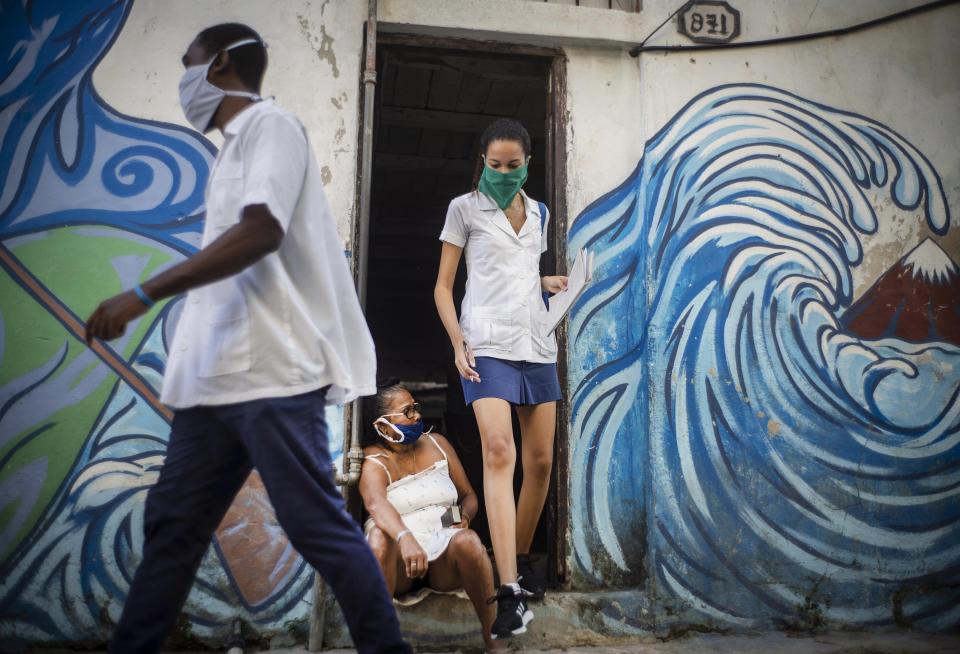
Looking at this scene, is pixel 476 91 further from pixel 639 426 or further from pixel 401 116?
pixel 639 426

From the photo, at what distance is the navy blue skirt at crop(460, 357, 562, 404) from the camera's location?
3.33 meters

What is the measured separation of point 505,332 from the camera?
336 cm

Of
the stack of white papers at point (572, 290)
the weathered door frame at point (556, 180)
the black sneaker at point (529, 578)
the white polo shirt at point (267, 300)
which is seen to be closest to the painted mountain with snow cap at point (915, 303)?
the weathered door frame at point (556, 180)

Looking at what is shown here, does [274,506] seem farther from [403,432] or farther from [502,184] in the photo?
[502,184]

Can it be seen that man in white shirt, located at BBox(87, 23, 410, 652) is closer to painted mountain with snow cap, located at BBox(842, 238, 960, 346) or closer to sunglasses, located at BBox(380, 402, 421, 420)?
sunglasses, located at BBox(380, 402, 421, 420)

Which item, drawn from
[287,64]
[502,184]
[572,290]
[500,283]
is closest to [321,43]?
[287,64]

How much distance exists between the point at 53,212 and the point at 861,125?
13.4ft

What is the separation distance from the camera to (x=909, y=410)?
13.3ft

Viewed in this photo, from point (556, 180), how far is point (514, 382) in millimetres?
1161

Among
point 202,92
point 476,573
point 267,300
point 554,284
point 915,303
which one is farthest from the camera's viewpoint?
point 915,303

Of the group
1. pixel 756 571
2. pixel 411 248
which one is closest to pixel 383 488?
pixel 756 571

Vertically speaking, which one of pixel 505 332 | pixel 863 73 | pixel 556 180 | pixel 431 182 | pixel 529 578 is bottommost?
pixel 529 578

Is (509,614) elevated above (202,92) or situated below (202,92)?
below

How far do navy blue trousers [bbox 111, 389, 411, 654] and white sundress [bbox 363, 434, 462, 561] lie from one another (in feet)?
4.68
